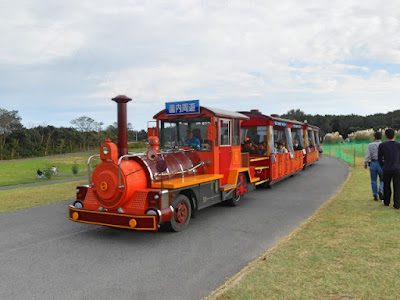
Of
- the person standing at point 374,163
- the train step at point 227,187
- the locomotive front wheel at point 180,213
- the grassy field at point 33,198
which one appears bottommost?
the grassy field at point 33,198

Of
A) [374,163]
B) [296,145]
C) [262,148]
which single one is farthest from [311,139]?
[374,163]

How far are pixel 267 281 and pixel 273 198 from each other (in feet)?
21.3

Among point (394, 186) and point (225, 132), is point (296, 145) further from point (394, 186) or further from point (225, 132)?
point (394, 186)

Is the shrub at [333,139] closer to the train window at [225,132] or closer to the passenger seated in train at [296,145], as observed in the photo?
the passenger seated in train at [296,145]

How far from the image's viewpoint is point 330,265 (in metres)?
4.33

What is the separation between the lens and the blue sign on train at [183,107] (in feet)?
25.6

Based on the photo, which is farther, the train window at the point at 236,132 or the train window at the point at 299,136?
the train window at the point at 299,136

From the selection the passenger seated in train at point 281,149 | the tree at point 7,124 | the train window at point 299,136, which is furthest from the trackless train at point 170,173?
the tree at point 7,124

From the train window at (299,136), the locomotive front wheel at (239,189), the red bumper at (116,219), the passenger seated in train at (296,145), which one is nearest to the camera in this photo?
the red bumper at (116,219)

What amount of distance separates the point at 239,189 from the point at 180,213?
2.98m

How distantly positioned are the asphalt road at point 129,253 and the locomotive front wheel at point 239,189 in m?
0.36

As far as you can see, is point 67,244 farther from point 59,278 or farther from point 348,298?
point 348,298

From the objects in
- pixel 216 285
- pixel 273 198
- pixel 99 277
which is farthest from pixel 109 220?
pixel 273 198

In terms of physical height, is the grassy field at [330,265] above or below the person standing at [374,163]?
below
